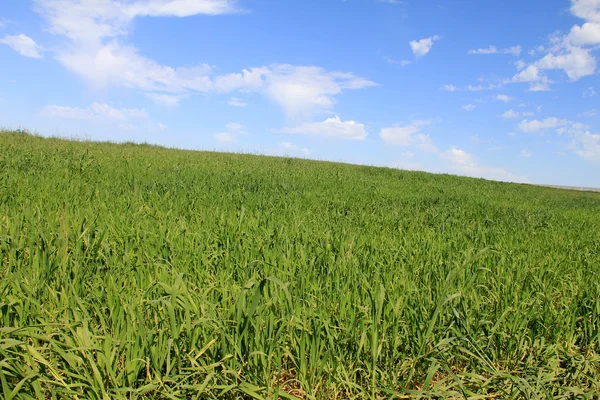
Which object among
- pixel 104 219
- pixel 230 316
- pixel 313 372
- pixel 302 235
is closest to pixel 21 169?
pixel 104 219

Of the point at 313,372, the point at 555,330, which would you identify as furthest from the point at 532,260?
the point at 313,372

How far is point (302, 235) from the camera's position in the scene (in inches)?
146

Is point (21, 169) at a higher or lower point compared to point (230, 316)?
higher

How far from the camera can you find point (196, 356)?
177 cm

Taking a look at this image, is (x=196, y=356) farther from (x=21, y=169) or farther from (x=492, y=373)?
(x=21, y=169)

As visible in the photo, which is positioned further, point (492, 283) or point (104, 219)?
point (104, 219)

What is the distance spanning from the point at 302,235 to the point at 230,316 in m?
1.69

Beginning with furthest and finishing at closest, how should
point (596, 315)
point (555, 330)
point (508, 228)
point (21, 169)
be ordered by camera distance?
point (21, 169) < point (508, 228) < point (596, 315) < point (555, 330)

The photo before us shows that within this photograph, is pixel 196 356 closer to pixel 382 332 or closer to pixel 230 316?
pixel 230 316

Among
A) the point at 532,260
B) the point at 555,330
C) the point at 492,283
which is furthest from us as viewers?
the point at 532,260

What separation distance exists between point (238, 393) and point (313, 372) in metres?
0.36

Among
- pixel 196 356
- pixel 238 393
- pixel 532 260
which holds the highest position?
pixel 532 260

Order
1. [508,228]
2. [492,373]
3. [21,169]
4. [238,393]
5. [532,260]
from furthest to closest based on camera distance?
[21,169]
[508,228]
[532,260]
[492,373]
[238,393]

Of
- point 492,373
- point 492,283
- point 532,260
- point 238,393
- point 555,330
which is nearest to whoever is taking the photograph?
point 238,393
